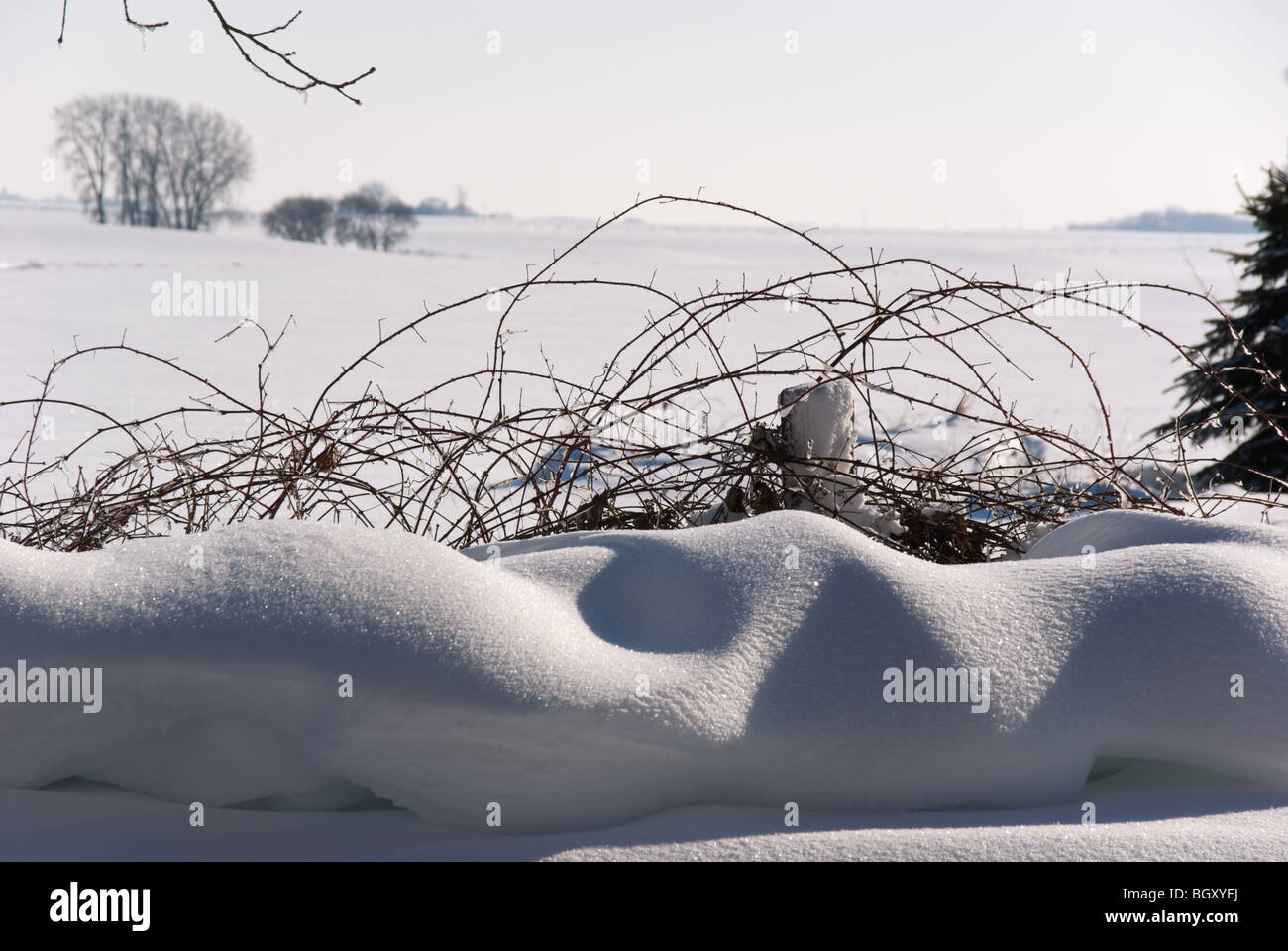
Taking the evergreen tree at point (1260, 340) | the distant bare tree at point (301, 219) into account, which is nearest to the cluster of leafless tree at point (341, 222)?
the distant bare tree at point (301, 219)

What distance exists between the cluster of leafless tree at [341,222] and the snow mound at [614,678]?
51904mm

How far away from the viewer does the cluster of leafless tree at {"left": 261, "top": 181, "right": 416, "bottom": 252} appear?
50875 millimetres

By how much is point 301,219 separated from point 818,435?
5322 centimetres

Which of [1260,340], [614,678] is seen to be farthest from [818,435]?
[1260,340]

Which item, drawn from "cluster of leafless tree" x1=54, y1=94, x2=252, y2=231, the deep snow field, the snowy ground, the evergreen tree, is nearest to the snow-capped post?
the deep snow field

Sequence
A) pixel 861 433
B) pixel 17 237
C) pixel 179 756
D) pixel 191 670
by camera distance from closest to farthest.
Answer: pixel 191 670
pixel 179 756
pixel 861 433
pixel 17 237

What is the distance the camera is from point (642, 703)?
1410 mm

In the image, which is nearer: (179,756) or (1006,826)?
(1006,826)

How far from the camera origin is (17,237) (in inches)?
1288

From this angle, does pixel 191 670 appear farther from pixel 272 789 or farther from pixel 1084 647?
pixel 1084 647

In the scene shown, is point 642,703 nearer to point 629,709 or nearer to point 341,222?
point 629,709

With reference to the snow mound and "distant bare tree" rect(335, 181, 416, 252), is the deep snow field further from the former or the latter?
"distant bare tree" rect(335, 181, 416, 252)
